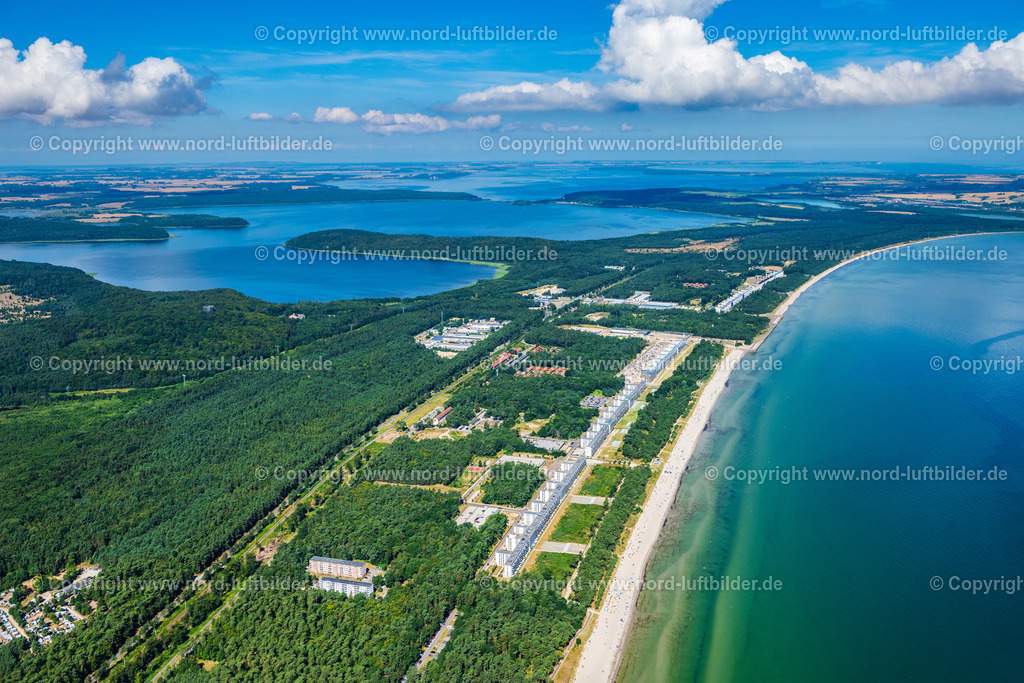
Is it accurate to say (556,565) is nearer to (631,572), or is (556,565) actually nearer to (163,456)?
(631,572)

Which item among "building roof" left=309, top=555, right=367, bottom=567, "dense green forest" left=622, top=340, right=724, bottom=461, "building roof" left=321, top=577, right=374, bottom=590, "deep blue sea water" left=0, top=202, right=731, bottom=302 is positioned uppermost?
"deep blue sea water" left=0, top=202, right=731, bottom=302

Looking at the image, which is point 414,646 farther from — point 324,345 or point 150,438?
point 324,345

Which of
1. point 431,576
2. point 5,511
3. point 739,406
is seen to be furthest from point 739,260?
point 5,511

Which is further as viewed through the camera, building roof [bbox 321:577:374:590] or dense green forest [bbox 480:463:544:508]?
dense green forest [bbox 480:463:544:508]

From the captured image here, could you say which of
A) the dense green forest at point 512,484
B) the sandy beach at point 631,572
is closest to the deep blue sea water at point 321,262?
the dense green forest at point 512,484

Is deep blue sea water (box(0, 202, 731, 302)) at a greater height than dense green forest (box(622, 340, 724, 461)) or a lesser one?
greater

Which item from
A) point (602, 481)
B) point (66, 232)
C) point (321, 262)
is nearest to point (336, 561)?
→ point (602, 481)

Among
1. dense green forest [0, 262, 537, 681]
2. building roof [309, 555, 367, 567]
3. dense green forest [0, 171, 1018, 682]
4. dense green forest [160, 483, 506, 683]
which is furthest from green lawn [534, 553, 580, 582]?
dense green forest [0, 262, 537, 681]

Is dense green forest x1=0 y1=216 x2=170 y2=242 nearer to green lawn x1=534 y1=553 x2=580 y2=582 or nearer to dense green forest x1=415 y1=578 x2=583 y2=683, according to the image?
green lawn x1=534 y1=553 x2=580 y2=582
